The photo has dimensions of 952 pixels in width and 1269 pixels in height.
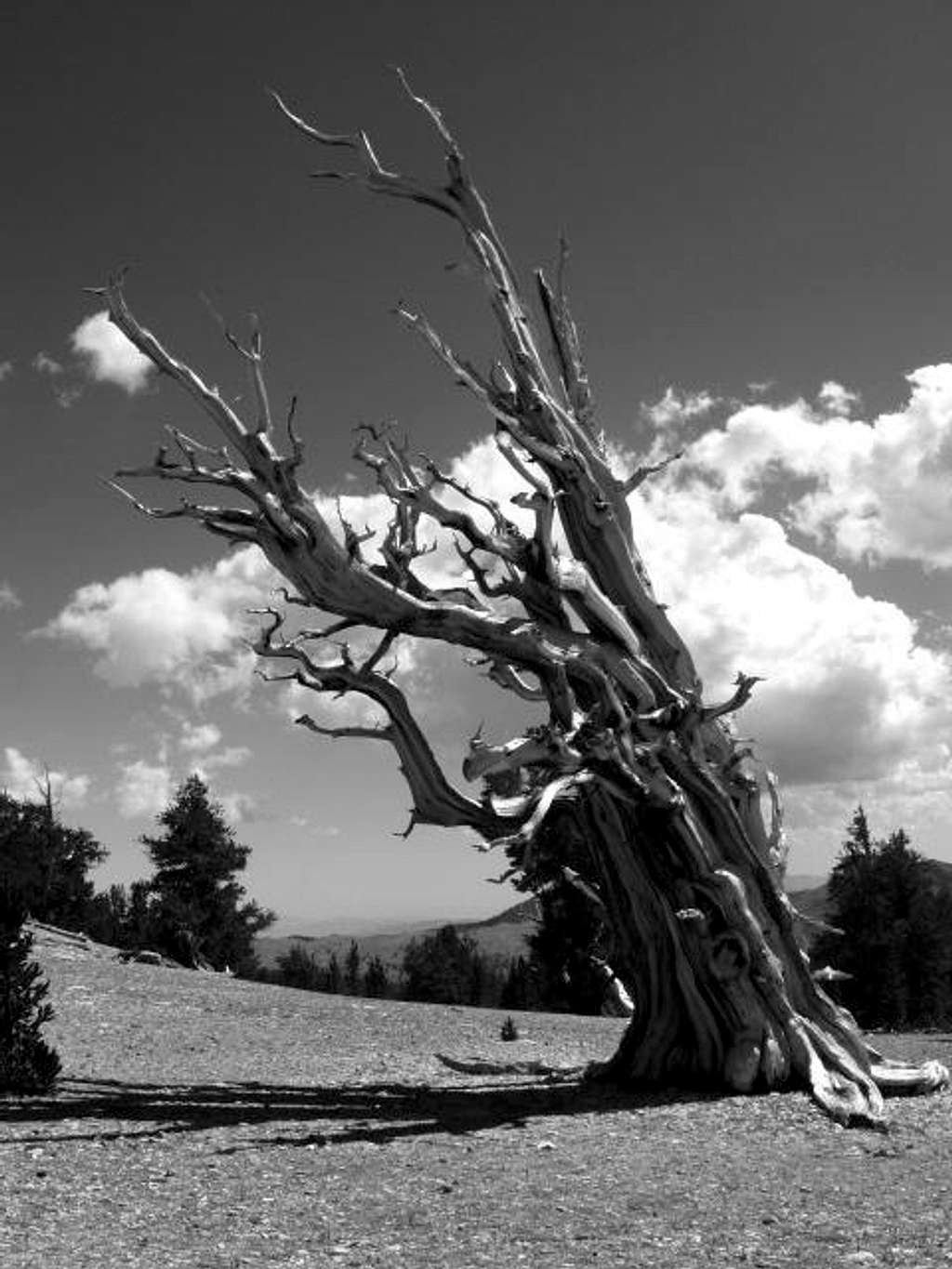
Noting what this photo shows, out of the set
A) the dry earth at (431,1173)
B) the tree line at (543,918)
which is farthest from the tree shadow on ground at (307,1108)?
the tree line at (543,918)

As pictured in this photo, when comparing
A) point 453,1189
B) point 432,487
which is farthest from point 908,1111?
point 432,487

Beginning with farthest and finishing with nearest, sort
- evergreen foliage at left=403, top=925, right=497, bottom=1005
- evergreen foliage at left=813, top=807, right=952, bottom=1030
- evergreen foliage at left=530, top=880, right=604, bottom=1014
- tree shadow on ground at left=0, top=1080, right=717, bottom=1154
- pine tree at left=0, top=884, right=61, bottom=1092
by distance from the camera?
evergreen foliage at left=403, top=925, right=497, bottom=1005, evergreen foliage at left=813, top=807, right=952, bottom=1030, evergreen foliage at left=530, top=880, right=604, bottom=1014, pine tree at left=0, top=884, right=61, bottom=1092, tree shadow on ground at left=0, top=1080, right=717, bottom=1154

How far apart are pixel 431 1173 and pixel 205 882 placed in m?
33.6

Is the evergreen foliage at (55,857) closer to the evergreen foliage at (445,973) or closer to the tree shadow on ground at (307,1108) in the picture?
the evergreen foliage at (445,973)

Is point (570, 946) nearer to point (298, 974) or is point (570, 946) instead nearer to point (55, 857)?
Answer: point (55, 857)

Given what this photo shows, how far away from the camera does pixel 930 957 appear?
114ft

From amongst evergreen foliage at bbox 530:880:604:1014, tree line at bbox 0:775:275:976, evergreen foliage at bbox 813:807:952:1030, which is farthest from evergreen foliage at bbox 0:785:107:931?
evergreen foliage at bbox 813:807:952:1030

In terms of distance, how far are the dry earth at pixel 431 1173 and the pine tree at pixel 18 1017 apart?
35 cm

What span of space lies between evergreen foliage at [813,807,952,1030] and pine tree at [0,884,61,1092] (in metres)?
24.8

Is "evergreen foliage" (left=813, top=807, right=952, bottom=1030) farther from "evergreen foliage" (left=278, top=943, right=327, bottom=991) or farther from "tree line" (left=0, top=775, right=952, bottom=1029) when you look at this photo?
"evergreen foliage" (left=278, top=943, right=327, bottom=991)

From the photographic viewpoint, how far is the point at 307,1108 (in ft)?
33.8

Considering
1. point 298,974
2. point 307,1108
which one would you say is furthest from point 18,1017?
point 298,974

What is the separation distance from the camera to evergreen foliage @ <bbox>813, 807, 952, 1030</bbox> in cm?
3372

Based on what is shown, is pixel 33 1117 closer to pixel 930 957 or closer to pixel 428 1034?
pixel 428 1034
